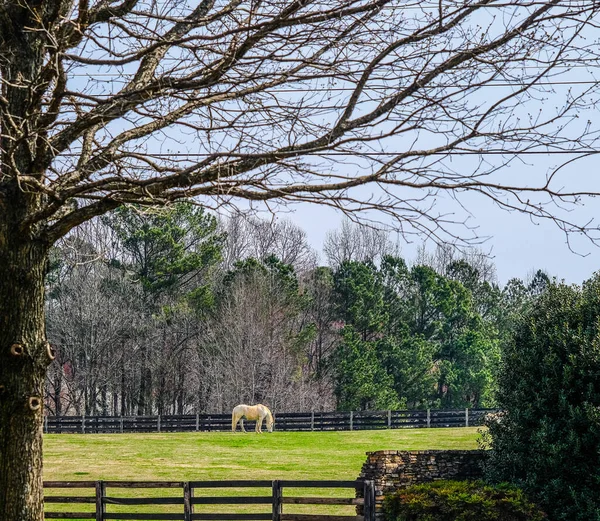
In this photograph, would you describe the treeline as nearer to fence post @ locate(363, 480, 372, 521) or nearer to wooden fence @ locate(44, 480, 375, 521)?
wooden fence @ locate(44, 480, 375, 521)

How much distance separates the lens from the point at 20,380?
291 inches

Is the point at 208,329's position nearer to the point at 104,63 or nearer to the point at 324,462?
the point at 324,462

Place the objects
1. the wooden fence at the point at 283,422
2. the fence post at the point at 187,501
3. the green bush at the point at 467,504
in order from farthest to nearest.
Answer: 1. the wooden fence at the point at 283,422
2. the fence post at the point at 187,501
3. the green bush at the point at 467,504

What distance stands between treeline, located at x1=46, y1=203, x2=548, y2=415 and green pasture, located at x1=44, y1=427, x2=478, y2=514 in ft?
25.0

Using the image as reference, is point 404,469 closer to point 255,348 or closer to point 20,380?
point 20,380

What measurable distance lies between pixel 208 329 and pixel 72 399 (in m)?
8.15

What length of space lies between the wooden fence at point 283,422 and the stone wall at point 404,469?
2587 centimetres

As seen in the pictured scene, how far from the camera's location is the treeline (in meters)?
42.4

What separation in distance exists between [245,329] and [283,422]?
611cm

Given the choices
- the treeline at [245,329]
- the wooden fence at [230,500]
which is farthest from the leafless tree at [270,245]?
the wooden fence at [230,500]

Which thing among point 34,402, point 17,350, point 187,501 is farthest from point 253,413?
point 17,350

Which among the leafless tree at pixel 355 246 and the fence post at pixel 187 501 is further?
the leafless tree at pixel 355 246

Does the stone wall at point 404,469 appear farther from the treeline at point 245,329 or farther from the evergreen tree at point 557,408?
the treeline at point 245,329

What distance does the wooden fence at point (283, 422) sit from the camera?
37750mm
